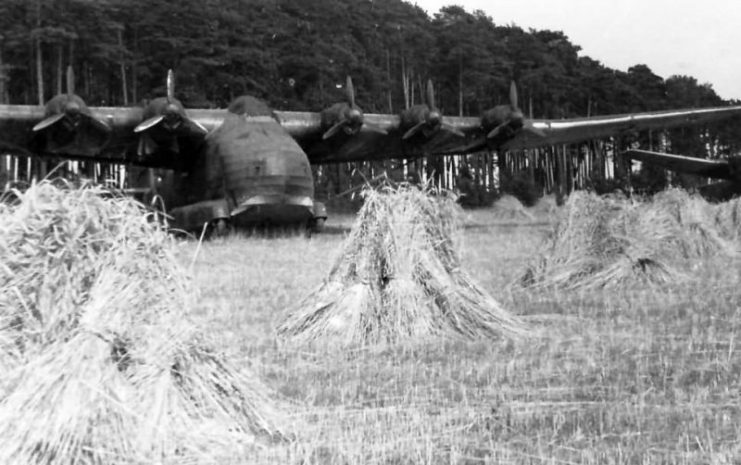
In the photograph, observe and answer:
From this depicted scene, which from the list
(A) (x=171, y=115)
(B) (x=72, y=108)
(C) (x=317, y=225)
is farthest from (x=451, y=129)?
(B) (x=72, y=108)

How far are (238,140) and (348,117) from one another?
4084 millimetres

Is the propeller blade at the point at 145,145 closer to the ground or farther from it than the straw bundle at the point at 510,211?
farther from it

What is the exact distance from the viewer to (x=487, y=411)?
16.8ft

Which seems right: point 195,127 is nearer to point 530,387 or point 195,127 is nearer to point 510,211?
point 510,211

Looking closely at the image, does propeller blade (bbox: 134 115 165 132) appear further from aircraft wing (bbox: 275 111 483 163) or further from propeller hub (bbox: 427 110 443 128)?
propeller hub (bbox: 427 110 443 128)

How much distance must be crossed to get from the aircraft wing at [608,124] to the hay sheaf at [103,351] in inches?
1019

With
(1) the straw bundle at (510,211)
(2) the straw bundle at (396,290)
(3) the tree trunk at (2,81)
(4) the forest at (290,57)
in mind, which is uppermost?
(4) the forest at (290,57)

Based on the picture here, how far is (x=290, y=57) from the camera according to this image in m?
57.2

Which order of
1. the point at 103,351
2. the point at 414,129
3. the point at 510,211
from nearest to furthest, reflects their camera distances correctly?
the point at 103,351
the point at 414,129
the point at 510,211

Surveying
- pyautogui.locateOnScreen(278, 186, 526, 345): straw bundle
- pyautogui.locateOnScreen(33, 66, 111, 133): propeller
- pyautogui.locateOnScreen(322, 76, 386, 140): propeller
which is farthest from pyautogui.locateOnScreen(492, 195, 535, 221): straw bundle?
pyautogui.locateOnScreen(278, 186, 526, 345): straw bundle

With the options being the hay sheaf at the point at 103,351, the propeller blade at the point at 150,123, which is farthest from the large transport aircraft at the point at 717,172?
the hay sheaf at the point at 103,351

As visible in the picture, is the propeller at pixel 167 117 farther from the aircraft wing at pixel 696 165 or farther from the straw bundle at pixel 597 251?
the aircraft wing at pixel 696 165

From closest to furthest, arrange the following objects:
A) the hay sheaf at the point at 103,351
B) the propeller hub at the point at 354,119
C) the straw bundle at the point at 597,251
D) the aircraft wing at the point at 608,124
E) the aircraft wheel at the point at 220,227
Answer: the hay sheaf at the point at 103,351
the straw bundle at the point at 597,251
the aircraft wheel at the point at 220,227
the propeller hub at the point at 354,119
the aircraft wing at the point at 608,124

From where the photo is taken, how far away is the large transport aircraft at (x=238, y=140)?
886 inches
